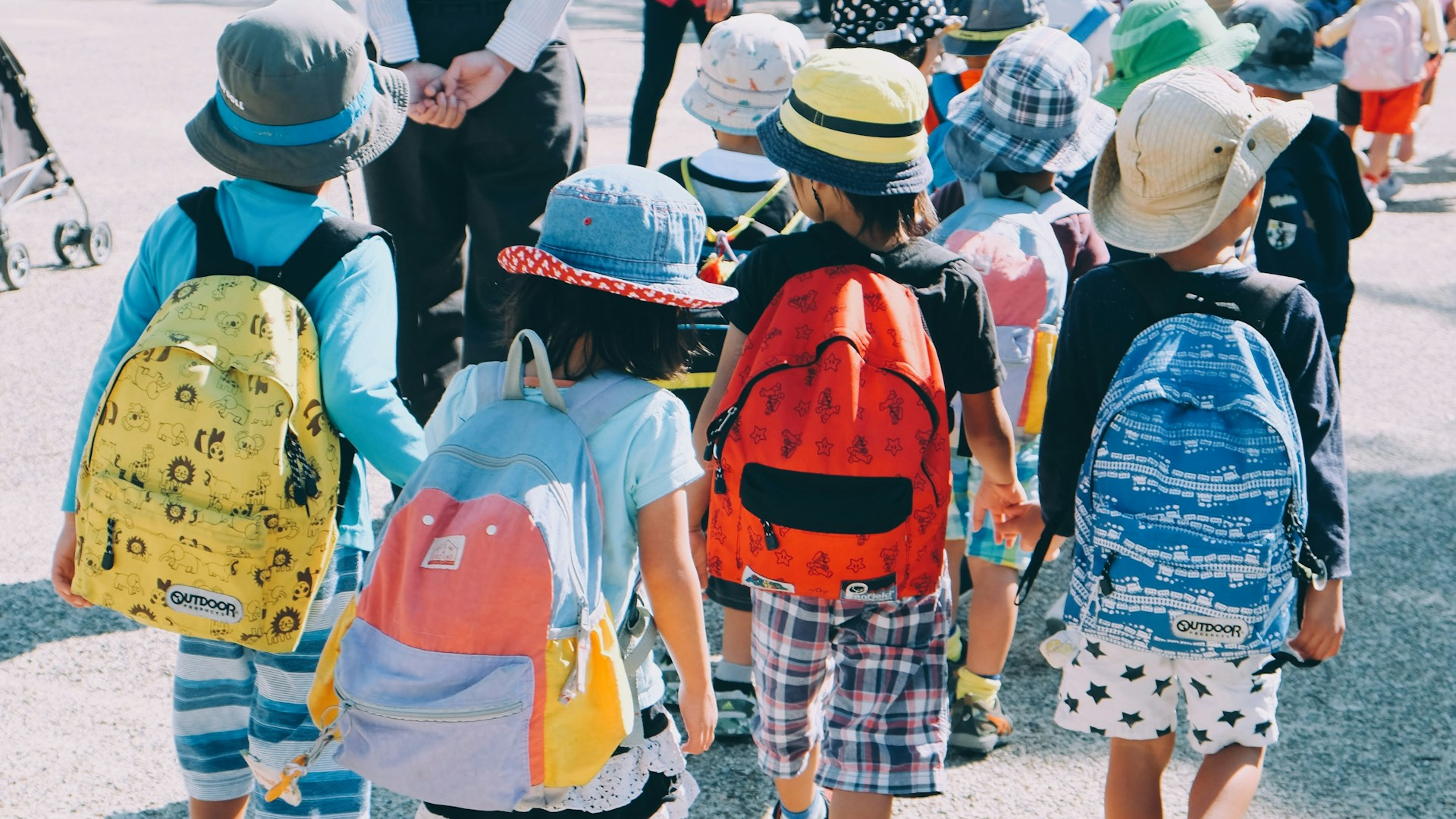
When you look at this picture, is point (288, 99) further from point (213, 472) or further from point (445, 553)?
point (445, 553)

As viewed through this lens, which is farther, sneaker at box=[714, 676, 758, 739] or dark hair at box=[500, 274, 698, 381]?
sneaker at box=[714, 676, 758, 739]

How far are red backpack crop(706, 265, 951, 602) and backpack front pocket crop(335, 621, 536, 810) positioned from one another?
722 mm

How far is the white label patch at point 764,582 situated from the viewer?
8.39ft

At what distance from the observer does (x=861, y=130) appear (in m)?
2.57

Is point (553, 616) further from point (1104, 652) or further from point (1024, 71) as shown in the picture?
point (1024, 71)

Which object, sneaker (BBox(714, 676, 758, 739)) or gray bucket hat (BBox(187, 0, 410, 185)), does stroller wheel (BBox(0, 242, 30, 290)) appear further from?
sneaker (BBox(714, 676, 758, 739))

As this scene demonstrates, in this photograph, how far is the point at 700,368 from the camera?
132 inches

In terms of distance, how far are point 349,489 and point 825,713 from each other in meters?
1.03

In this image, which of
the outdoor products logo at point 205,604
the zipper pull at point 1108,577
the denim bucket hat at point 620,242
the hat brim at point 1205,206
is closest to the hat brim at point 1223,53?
the hat brim at point 1205,206

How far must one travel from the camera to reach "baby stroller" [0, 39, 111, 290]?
20.6 feet

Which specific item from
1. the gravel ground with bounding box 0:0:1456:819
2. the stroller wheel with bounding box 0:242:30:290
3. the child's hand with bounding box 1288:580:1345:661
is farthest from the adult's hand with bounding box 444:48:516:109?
the stroller wheel with bounding box 0:242:30:290

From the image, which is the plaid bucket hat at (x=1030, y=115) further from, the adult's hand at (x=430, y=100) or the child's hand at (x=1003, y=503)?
the adult's hand at (x=430, y=100)

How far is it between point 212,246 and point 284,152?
21 centimetres

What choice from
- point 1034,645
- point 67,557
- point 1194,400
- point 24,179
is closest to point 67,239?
point 24,179
